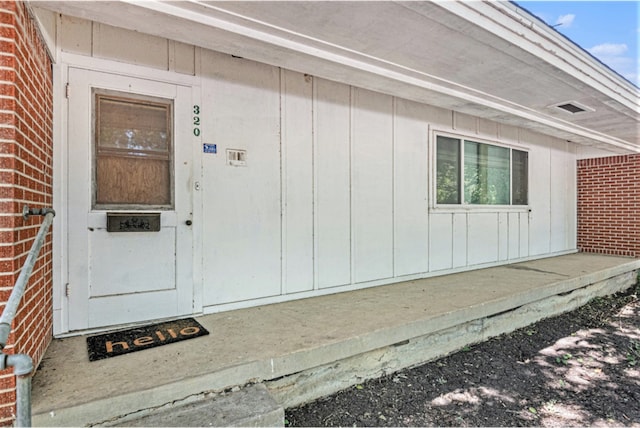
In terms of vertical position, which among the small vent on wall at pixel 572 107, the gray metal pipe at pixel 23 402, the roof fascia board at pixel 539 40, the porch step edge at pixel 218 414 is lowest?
the porch step edge at pixel 218 414

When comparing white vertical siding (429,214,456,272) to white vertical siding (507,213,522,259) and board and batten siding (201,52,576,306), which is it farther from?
white vertical siding (507,213,522,259)

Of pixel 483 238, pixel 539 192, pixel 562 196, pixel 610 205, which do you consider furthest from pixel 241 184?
pixel 610 205

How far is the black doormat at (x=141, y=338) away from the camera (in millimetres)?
2358

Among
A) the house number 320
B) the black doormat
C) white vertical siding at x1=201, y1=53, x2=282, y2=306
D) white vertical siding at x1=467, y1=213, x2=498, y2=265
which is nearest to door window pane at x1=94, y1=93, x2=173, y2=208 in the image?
the house number 320

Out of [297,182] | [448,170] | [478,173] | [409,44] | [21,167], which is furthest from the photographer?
[478,173]

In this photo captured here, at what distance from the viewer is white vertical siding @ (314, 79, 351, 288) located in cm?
379

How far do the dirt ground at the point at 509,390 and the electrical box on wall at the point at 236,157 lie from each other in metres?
2.07

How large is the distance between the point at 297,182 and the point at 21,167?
2.22m

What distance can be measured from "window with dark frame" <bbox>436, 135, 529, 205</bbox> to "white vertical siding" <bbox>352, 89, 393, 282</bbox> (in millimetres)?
989

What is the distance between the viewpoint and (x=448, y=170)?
5.00m

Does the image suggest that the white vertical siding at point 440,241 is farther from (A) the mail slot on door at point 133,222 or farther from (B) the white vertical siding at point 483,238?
(A) the mail slot on door at point 133,222

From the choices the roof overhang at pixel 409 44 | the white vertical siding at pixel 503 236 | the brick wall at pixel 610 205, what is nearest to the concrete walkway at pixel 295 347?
the white vertical siding at pixel 503 236

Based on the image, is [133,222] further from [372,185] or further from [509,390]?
[509,390]

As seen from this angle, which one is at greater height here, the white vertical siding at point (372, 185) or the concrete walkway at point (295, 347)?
the white vertical siding at point (372, 185)
